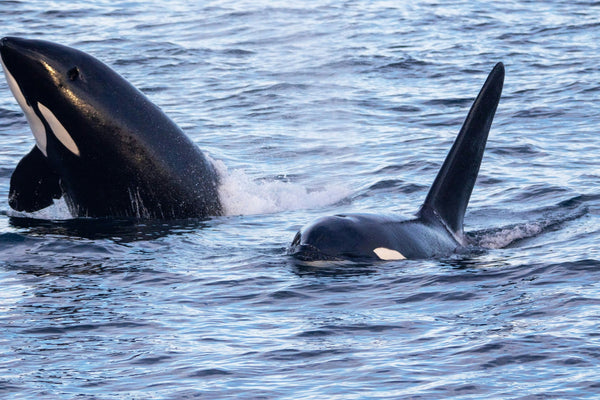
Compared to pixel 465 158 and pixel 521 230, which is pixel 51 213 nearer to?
pixel 465 158

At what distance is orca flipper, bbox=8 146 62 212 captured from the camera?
14.1m

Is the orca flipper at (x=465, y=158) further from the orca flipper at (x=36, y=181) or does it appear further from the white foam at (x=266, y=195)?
the orca flipper at (x=36, y=181)

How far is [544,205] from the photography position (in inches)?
626

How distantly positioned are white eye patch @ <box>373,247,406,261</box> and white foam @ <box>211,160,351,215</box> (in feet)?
12.8

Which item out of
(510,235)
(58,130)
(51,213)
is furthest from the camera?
(51,213)

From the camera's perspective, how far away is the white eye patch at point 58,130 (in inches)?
532

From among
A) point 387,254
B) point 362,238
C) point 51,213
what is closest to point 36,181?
point 51,213

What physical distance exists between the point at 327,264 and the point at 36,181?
4.76 meters

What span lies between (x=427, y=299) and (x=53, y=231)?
5.14 meters

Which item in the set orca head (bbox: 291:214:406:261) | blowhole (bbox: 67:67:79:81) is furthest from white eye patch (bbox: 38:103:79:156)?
orca head (bbox: 291:214:406:261)

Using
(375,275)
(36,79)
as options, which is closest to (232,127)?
(36,79)

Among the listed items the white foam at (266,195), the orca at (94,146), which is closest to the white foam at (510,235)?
the white foam at (266,195)

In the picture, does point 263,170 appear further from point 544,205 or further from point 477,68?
point 477,68

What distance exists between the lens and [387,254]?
11.5 m
